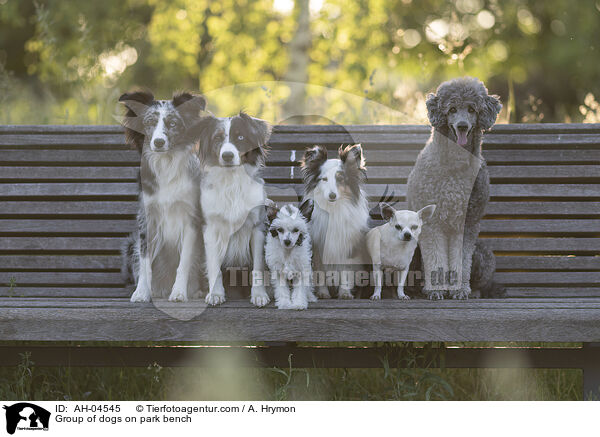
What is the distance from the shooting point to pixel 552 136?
13.5ft

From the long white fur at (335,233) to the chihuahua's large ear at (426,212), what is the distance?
0.34 meters

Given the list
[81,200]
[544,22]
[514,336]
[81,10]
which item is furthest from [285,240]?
[544,22]

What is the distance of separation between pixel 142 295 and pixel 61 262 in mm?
1063

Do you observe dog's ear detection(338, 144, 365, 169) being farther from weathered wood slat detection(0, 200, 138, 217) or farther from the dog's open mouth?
weathered wood slat detection(0, 200, 138, 217)

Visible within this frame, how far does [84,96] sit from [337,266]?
13.6 ft

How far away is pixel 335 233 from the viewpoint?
3.25m

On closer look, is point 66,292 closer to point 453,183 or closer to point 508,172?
point 453,183

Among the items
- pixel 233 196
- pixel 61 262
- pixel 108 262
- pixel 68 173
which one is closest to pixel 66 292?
pixel 61 262

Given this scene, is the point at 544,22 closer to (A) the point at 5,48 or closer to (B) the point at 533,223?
(B) the point at 533,223

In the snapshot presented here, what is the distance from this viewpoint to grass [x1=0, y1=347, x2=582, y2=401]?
10.6ft

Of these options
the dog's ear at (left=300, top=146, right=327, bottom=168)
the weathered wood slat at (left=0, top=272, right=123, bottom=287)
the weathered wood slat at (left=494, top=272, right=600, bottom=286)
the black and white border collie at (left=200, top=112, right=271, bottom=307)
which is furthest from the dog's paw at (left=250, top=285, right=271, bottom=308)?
the weathered wood slat at (left=494, top=272, right=600, bottom=286)

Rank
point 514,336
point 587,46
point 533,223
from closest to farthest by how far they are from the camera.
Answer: point 514,336, point 533,223, point 587,46

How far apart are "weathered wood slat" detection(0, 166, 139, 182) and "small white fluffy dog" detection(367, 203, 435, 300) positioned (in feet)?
5.86

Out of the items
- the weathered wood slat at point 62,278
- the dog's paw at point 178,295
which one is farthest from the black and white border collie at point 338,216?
the weathered wood slat at point 62,278
